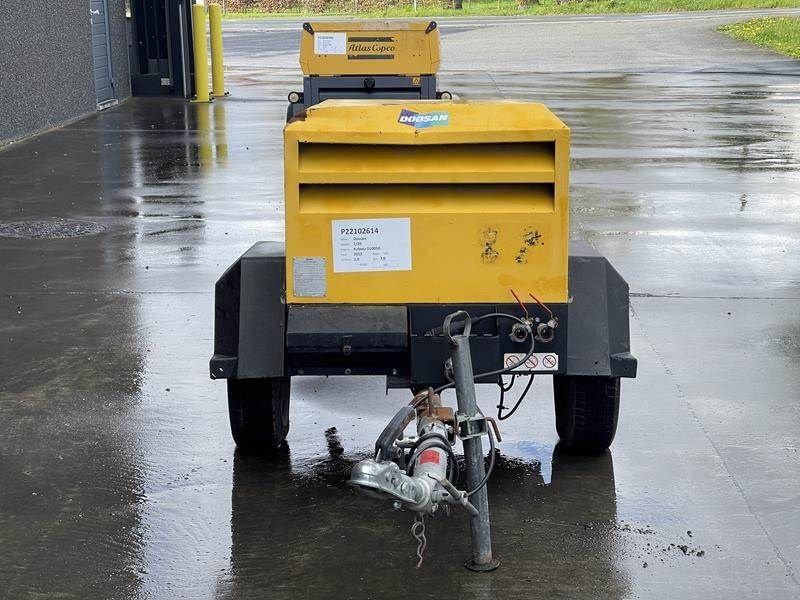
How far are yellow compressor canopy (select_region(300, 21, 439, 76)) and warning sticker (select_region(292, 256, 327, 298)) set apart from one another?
9492mm

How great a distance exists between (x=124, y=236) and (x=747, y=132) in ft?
31.2

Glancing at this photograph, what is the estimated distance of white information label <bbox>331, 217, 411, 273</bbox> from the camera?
4.71 meters

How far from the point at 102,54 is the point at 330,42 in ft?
25.5

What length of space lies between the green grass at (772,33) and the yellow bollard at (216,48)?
47.9 ft

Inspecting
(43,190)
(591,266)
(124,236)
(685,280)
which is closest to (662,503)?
(591,266)

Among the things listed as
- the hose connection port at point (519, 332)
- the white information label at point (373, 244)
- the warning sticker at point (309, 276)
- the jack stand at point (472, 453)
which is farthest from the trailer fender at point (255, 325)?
the hose connection port at point (519, 332)

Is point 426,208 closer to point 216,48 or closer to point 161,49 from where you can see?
point 216,48

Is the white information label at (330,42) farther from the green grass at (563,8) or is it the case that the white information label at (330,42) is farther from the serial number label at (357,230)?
the green grass at (563,8)

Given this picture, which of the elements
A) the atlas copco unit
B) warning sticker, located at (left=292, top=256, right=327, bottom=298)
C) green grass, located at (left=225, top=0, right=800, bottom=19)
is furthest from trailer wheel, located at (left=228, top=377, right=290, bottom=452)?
green grass, located at (left=225, top=0, right=800, bottom=19)

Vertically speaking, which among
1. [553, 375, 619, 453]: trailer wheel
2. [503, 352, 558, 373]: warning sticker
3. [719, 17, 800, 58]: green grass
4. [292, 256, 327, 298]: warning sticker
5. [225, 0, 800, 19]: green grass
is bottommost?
[553, 375, 619, 453]: trailer wheel

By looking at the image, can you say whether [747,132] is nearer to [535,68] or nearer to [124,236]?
[124,236]

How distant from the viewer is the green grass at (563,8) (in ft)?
169

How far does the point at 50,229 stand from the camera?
10430mm

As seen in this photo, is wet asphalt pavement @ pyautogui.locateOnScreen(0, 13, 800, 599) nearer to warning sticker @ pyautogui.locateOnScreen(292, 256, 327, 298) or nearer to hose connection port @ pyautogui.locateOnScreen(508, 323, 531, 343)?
hose connection port @ pyautogui.locateOnScreen(508, 323, 531, 343)
